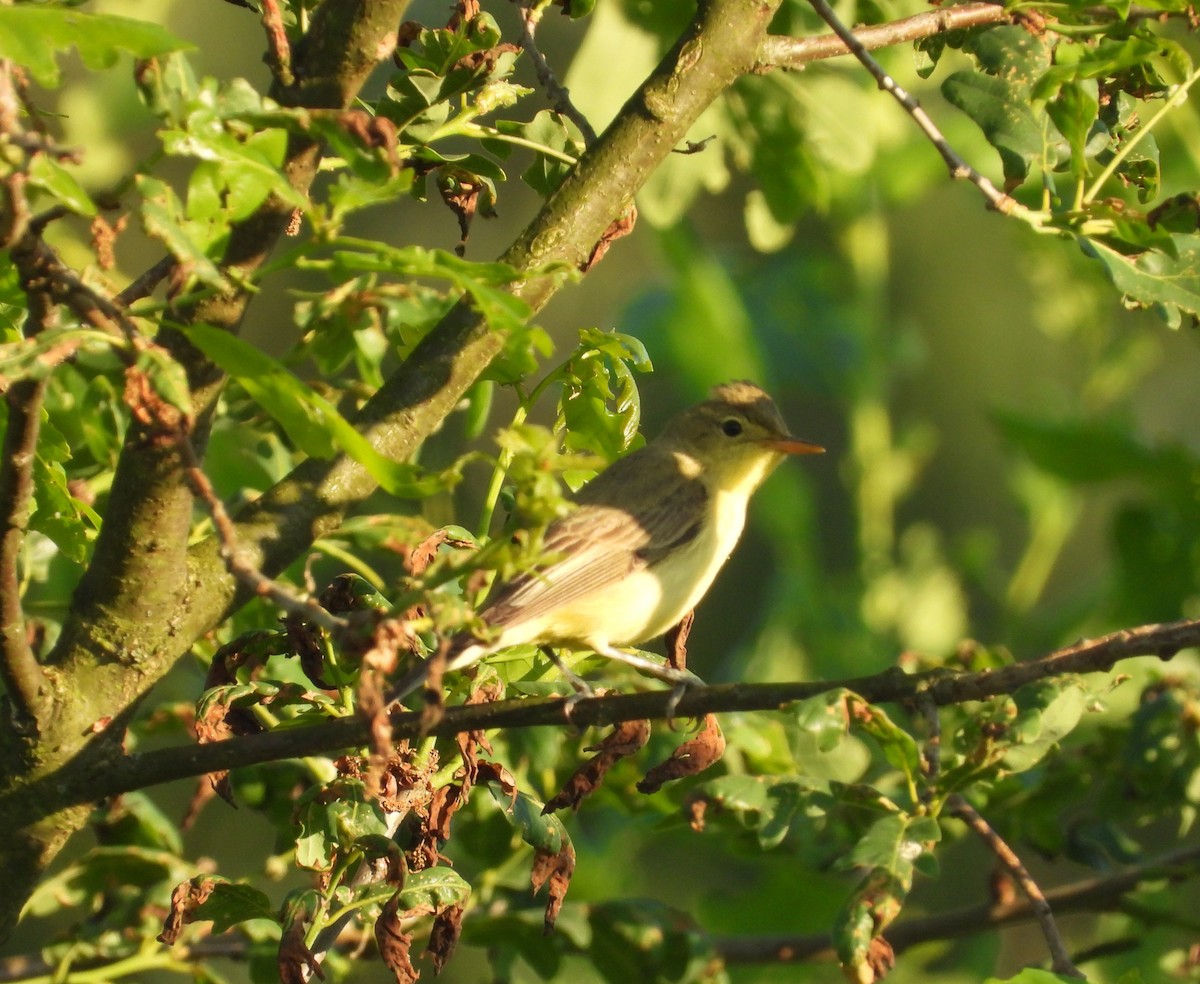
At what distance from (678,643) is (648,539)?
0.67 m

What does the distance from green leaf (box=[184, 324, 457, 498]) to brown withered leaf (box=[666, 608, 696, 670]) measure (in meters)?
1.40

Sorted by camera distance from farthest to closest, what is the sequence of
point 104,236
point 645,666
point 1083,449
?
point 1083,449 < point 645,666 < point 104,236

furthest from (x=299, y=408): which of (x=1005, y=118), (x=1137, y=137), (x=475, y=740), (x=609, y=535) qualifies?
(x=609, y=535)

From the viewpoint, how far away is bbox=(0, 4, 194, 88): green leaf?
5.46ft

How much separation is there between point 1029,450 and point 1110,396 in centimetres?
218

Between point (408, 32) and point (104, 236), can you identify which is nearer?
point (104, 236)

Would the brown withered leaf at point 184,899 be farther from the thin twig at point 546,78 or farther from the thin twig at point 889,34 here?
the thin twig at point 889,34

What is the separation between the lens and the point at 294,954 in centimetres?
227

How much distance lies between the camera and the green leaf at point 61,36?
1665mm

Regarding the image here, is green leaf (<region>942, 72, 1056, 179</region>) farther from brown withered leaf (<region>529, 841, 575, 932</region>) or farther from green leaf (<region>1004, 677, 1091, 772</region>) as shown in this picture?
brown withered leaf (<region>529, 841, 575, 932</region>)

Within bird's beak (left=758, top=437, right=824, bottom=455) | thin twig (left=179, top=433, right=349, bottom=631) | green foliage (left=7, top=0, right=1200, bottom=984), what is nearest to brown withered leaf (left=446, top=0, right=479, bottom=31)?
green foliage (left=7, top=0, right=1200, bottom=984)

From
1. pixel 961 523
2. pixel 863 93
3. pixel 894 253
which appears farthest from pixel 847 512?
pixel 863 93

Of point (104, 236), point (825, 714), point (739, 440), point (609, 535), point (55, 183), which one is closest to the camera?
point (55, 183)

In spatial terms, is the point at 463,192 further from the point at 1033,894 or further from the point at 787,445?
the point at 787,445
